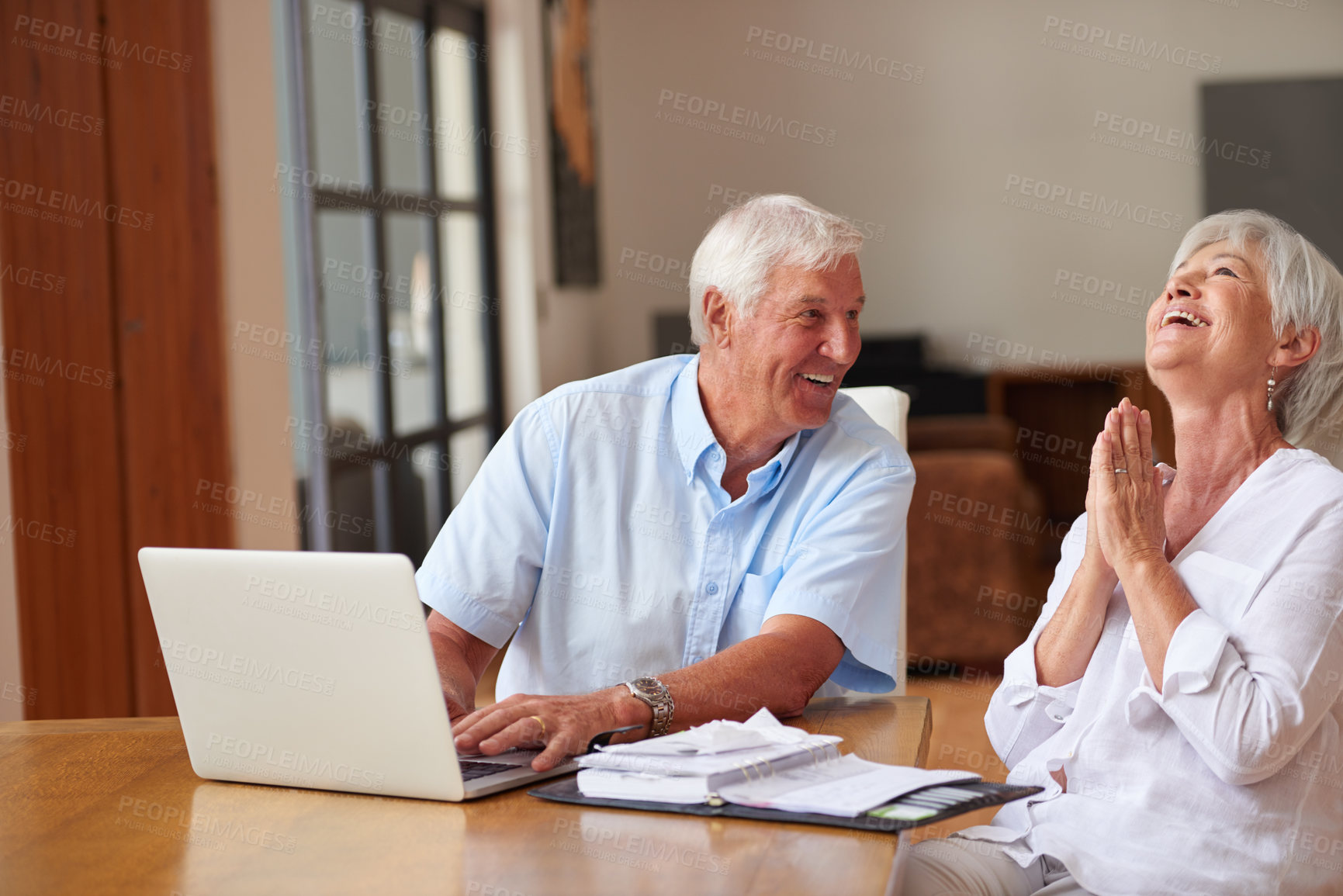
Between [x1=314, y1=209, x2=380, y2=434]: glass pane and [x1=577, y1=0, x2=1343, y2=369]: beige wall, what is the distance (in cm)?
291

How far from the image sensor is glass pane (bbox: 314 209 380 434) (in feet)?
10.9

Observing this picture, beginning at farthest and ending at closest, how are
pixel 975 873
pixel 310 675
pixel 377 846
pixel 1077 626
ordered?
→ 1. pixel 1077 626
2. pixel 975 873
3. pixel 310 675
4. pixel 377 846

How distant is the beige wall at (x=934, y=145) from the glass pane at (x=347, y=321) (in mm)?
2905

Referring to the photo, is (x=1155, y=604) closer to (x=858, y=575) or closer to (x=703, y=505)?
(x=858, y=575)

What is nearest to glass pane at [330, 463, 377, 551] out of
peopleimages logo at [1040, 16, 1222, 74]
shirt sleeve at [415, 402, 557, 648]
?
shirt sleeve at [415, 402, 557, 648]

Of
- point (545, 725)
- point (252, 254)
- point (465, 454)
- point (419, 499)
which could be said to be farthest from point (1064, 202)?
point (545, 725)

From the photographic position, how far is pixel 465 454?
4.55 m

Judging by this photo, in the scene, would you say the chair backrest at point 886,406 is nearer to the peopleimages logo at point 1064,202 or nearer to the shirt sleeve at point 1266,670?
the shirt sleeve at point 1266,670

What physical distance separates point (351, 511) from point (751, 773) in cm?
263

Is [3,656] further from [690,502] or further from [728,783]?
[728,783]

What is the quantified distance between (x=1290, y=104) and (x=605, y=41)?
11.3 ft

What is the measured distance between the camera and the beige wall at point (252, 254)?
8.93ft

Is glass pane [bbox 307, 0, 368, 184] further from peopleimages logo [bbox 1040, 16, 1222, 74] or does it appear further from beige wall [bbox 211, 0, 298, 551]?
peopleimages logo [bbox 1040, 16, 1222, 74]

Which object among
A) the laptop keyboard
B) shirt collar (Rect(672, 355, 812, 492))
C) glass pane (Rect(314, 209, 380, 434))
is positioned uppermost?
glass pane (Rect(314, 209, 380, 434))
